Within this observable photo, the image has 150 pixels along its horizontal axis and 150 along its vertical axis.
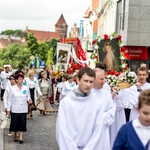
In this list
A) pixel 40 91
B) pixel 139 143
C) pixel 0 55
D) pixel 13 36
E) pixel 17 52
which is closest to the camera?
pixel 139 143

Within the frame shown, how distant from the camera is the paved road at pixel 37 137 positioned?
11.7 m

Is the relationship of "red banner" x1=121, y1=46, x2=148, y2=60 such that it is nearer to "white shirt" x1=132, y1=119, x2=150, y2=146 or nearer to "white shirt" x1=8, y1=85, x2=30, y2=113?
"white shirt" x1=8, y1=85, x2=30, y2=113

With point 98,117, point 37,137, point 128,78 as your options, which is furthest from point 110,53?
point 98,117

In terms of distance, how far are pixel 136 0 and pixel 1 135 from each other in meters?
14.7

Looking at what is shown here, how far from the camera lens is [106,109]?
7230mm

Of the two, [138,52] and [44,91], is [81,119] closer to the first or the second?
[44,91]

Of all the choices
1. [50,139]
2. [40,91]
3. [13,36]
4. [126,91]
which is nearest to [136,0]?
[40,91]

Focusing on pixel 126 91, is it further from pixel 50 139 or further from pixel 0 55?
pixel 0 55

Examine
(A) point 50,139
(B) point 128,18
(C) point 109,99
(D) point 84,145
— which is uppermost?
(B) point 128,18

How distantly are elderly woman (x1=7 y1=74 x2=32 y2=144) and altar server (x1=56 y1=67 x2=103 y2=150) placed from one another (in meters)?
6.17

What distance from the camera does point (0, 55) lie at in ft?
405

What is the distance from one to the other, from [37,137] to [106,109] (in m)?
6.18

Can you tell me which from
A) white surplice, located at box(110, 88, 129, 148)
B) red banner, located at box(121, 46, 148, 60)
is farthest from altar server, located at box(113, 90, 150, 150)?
red banner, located at box(121, 46, 148, 60)

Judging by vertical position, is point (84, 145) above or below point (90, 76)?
below
